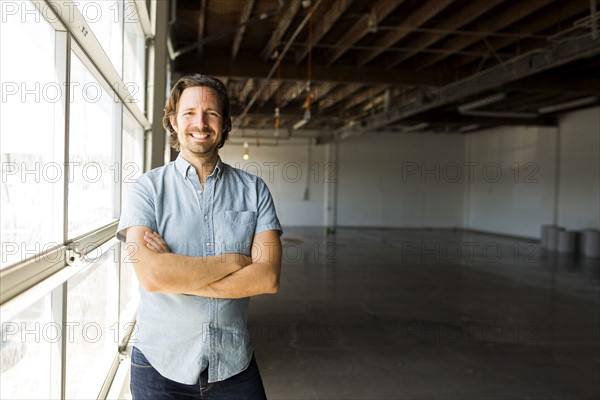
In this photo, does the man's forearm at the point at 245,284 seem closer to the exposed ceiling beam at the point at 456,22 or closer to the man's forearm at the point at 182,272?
the man's forearm at the point at 182,272

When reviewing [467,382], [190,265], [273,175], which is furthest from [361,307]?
[273,175]

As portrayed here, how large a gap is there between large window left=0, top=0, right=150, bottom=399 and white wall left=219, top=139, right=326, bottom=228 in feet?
47.6

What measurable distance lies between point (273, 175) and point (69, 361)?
49.6 feet

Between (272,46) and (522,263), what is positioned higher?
(272,46)

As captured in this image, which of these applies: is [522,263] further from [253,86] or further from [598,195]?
[253,86]

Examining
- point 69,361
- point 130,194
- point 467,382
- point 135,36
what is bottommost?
point 467,382

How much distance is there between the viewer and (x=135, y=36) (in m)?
3.55

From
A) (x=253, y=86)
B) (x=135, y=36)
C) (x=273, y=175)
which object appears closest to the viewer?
(x=135, y=36)

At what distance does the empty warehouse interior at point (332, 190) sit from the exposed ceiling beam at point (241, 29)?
0.05 m

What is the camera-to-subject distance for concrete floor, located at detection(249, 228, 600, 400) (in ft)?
12.4

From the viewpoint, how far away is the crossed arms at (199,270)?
4.54ft

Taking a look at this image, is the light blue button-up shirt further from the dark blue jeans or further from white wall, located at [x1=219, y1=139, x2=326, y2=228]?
white wall, located at [x1=219, y1=139, x2=326, y2=228]

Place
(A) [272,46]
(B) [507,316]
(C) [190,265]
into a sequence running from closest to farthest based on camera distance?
Result: (C) [190,265]
(B) [507,316]
(A) [272,46]

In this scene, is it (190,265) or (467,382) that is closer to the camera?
(190,265)
